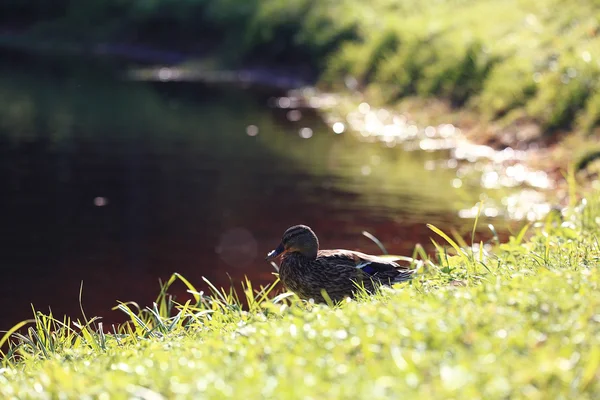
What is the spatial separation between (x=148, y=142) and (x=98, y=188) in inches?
149

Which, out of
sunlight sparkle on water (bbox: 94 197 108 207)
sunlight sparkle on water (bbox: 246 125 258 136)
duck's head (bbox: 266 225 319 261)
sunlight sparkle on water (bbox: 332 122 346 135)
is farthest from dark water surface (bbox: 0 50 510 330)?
duck's head (bbox: 266 225 319 261)

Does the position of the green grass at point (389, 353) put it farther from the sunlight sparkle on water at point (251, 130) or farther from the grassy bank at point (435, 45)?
the sunlight sparkle on water at point (251, 130)

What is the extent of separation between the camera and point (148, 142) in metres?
16.5

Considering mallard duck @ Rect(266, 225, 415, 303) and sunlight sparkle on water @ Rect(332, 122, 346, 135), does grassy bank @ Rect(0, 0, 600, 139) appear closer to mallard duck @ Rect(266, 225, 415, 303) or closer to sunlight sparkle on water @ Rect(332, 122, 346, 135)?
sunlight sparkle on water @ Rect(332, 122, 346, 135)

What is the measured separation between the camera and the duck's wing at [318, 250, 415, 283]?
6.31 metres

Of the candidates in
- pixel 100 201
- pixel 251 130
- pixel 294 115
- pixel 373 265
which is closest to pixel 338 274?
pixel 373 265

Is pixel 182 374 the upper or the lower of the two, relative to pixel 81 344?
upper

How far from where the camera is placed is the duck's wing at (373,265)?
6.31 meters

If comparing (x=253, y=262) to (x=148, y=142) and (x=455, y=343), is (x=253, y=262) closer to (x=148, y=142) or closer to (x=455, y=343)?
(x=455, y=343)

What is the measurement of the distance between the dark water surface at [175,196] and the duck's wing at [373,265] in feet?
6.60

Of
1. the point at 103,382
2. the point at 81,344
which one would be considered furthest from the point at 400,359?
the point at 81,344

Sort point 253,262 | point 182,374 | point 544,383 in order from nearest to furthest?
point 544,383 → point 182,374 → point 253,262

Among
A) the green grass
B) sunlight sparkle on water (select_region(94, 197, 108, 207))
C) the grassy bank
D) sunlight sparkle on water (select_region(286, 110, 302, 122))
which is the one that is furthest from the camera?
sunlight sparkle on water (select_region(286, 110, 302, 122))

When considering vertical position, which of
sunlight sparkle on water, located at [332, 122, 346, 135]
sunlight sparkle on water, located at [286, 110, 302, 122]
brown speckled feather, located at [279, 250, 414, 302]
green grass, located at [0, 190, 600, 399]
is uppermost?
green grass, located at [0, 190, 600, 399]
